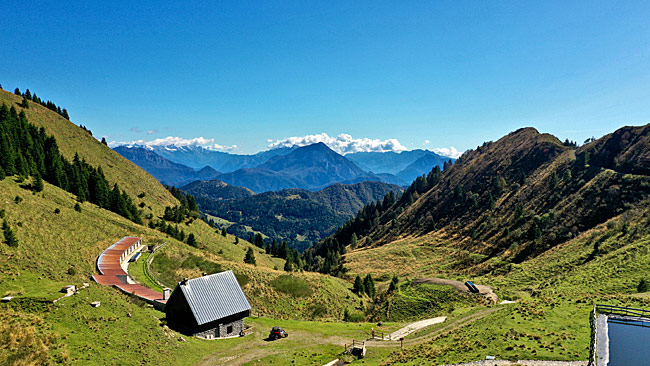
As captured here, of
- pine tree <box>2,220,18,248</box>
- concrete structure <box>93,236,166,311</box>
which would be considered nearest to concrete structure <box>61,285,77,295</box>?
concrete structure <box>93,236,166,311</box>

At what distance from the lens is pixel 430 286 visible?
61.4m

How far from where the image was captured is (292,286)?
204ft

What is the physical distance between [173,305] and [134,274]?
19.3 metres

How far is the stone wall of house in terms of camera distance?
36.7m

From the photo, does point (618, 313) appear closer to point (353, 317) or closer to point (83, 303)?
point (353, 317)

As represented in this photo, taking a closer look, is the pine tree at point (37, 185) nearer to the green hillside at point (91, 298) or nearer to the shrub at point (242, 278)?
the green hillside at point (91, 298)

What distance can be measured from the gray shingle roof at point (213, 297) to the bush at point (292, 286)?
65.0ft

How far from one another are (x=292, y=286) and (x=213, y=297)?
24.8 m

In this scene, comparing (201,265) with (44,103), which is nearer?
(201,265)

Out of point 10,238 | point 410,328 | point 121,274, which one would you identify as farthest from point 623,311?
point 10,238

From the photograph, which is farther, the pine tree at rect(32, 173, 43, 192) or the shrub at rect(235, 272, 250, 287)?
the pine tree at rect(32, 173, 43, 192)

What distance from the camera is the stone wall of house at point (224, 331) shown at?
36.7m

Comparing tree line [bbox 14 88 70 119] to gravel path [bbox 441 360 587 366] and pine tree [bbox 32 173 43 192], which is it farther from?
gravel path [bbox 441 360 587 366]

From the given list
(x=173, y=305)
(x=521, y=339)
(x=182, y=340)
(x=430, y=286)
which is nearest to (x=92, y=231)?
(x=173, y=305)
